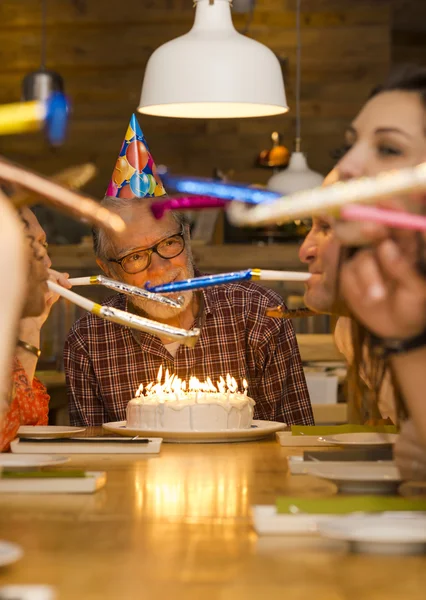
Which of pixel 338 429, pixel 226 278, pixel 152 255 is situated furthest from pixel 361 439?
pixel 152 255

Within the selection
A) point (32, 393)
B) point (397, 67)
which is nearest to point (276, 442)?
point (32, 393)

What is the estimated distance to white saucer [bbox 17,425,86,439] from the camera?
7.08ft

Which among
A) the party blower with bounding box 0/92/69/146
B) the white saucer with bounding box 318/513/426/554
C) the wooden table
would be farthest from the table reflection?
the party blower with bounding box 0/92/69/146

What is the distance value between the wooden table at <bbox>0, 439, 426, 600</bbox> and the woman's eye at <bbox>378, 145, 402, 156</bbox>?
51 centimetres

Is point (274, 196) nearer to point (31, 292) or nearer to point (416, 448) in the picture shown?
point (416, 448)

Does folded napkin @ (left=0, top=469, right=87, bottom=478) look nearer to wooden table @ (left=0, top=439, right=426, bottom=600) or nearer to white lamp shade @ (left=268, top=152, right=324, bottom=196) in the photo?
wooden table @ (left=0, top=439, right=426, bottom=600)

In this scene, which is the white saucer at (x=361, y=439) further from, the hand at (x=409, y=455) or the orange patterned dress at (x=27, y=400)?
the orange patterned dress at (x=27, y=400)

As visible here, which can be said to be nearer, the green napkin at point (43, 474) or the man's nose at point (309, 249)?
the green napkin at point (43, 474)

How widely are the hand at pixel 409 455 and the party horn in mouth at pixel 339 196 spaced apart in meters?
0.57

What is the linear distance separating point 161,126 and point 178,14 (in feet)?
2.85

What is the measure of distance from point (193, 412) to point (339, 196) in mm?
1369

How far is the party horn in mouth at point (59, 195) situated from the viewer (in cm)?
94

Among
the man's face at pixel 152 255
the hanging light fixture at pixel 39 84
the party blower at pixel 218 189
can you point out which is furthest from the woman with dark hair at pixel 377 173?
the hanging light fixture at pixel 39 84

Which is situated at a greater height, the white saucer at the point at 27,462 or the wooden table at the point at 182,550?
the white saucer at the point at 27,462
